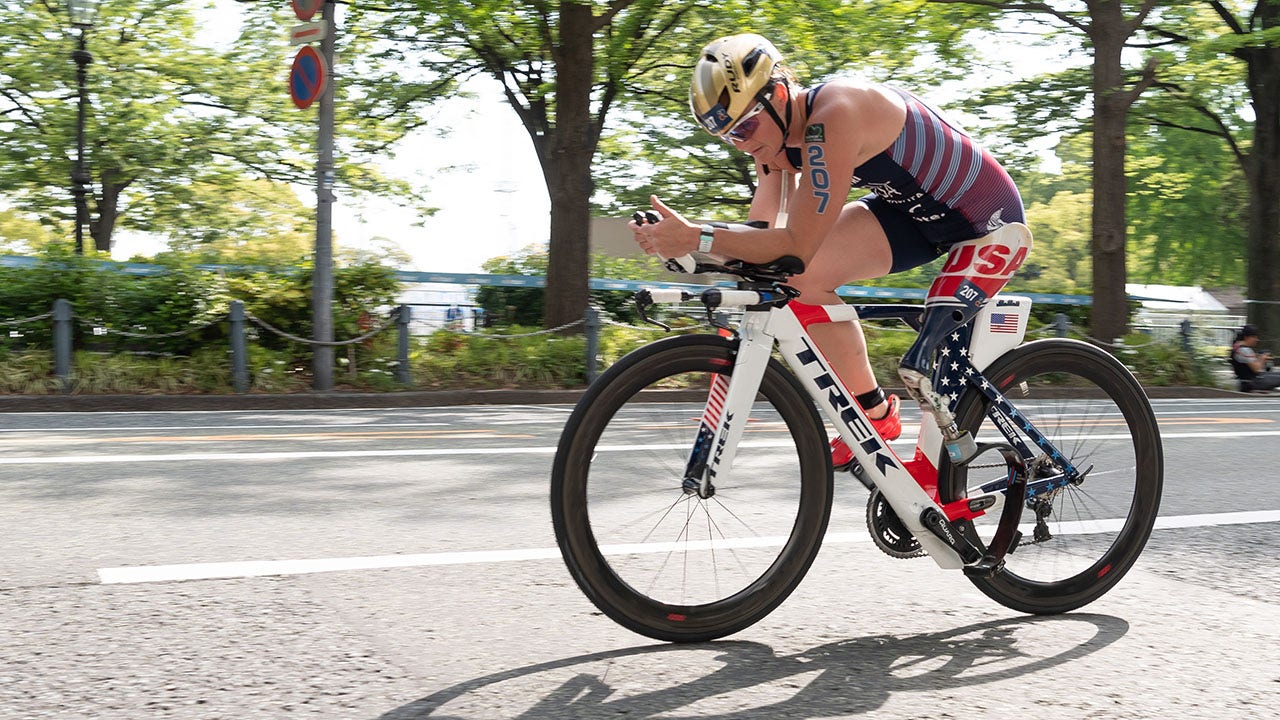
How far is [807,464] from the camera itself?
11.3 ft

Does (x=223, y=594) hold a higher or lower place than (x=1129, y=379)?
lower

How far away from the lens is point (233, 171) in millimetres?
28391

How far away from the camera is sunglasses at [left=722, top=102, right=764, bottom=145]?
332 cm

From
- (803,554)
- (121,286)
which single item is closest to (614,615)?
(803,554)

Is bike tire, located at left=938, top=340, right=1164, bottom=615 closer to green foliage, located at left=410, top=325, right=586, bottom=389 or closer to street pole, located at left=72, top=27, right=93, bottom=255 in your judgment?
green foliage, located at left=410, top=325, right=586, bottom=389

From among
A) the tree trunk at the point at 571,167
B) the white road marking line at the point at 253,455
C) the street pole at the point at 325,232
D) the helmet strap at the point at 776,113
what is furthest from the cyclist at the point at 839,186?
the tree trunk at the point at 571,167

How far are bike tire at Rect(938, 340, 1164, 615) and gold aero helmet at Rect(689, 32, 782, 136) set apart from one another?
3.94 ft

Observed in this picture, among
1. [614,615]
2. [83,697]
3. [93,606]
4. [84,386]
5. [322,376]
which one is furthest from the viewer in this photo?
[322,376]

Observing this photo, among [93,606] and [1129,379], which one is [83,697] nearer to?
[93,606]

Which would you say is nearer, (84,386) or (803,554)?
(803,554)

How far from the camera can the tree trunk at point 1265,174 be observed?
24.6 metres

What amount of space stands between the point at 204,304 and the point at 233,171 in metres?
15.3

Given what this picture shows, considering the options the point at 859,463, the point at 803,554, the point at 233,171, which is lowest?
the point at 803,554

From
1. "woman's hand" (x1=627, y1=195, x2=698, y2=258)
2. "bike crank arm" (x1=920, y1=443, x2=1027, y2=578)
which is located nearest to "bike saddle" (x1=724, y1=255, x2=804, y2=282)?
"woman's hand" (x1=627, y1=195, x2=698, y2=258)
